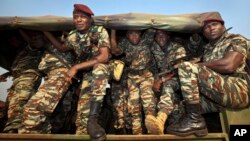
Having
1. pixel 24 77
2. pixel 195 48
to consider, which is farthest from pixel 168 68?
pixel 24 77

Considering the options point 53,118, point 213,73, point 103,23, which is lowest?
point 53,118

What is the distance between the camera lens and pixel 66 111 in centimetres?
492

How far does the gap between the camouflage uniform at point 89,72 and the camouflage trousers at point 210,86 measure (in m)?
1.11

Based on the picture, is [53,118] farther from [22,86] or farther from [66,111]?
[22,86]

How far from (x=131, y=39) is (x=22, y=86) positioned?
209 cm

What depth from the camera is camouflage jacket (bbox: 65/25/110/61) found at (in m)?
4.31

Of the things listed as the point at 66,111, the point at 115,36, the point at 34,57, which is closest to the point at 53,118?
the point at 66,111

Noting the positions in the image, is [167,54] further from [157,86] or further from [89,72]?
[89,72]

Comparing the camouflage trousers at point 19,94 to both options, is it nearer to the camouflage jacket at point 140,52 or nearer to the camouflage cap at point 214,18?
the camouflage jacket at point 140,52

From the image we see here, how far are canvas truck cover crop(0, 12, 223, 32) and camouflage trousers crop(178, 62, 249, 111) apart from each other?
3.61 ft

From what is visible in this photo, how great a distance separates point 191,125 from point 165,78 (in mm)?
1337

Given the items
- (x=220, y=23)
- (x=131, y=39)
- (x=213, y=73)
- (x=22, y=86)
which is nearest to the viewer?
(x=213, y=73)

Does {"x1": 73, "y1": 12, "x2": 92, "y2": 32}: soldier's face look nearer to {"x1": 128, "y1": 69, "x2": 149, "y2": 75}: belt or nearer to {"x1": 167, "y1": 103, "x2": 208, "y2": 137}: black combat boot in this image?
{"x1": 128, "y1": 69, "x2": 149, "y2": 75}: belt

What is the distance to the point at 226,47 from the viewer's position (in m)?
3.98
